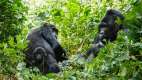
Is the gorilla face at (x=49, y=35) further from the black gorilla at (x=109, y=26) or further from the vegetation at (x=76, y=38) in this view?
the black gorilla at (x=109, y=26)

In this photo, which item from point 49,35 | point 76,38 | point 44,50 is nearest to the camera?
point 44,50

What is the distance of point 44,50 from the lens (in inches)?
245

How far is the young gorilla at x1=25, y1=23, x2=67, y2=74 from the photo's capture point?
242 inches

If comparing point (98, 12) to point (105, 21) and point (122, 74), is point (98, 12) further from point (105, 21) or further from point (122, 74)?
point (122, 74)

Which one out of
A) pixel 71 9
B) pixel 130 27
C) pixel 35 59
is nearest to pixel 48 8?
pixel 71 9

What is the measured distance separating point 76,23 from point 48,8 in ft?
4.02

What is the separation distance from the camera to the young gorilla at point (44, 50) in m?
6.16

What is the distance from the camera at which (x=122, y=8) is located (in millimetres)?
8445

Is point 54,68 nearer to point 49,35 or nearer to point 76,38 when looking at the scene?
point 49,35

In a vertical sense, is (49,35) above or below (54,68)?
above

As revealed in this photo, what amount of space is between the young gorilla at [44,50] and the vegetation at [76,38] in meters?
0.22

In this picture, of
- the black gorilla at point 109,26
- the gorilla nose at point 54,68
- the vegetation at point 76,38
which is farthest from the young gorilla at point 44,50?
the black gorilla at point 109,26

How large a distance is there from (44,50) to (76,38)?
1.77 m

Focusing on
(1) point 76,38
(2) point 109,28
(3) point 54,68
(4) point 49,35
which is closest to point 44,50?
(3) point 54,68
